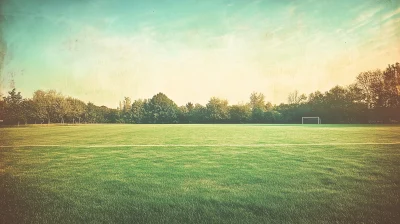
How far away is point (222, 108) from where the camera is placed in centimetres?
2102

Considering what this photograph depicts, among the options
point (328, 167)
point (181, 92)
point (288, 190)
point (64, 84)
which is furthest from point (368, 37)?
point (64, 84)

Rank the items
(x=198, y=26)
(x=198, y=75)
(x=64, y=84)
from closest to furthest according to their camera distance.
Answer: (x=198, y=26)
(x=64, y=84)
(x=198, y=75)

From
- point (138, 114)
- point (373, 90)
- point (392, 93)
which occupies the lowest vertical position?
point (138, 114)

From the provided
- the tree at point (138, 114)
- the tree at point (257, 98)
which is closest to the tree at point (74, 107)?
the tree at point (138, 114)

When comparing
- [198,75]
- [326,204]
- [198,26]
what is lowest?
[326,204]

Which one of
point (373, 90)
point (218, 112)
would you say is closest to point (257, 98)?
point (373, 90)

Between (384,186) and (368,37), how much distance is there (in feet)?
13.1

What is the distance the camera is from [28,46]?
5402 mm

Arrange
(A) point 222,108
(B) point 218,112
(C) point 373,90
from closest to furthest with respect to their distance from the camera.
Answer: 1. (C) point 373,90
2. (A) point 222,108
3. (B) point 218,112

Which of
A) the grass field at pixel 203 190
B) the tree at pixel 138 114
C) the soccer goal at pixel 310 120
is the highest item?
the tree at pixel 138 114

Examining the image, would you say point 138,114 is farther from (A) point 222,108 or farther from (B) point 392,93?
(B) point 392,93

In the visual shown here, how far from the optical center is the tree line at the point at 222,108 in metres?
8.67

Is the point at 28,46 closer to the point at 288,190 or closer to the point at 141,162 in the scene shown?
the point at 141,162

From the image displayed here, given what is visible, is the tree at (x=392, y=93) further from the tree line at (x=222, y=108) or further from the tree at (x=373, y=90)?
the tree at (x=373, y=90)
